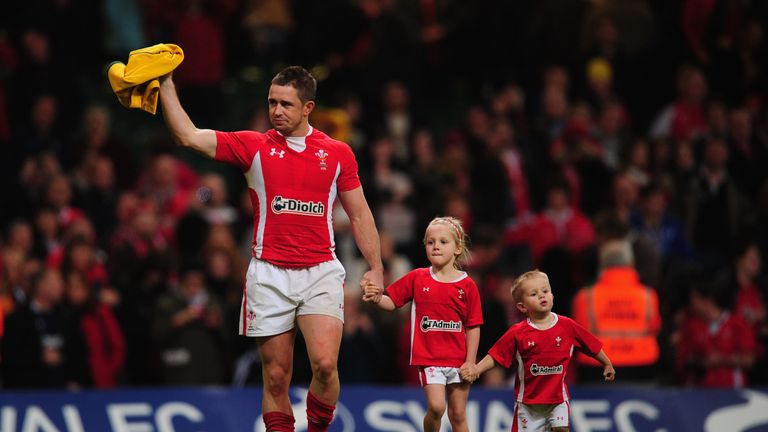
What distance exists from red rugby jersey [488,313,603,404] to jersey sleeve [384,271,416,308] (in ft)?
2.05

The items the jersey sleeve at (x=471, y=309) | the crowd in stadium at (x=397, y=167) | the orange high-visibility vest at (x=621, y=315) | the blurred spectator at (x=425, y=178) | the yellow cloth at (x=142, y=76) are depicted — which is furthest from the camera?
the blurred spectator at (x=425, y=178)

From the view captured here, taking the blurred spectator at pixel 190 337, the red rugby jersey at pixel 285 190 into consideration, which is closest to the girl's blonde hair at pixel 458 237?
the red rugby jersey at pixel 285 190

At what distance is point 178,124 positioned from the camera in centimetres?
803

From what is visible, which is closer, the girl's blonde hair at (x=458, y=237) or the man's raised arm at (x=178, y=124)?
→ the man's raised arm at (x=178, y=124)

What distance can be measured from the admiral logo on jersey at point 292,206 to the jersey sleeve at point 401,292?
743 millimetres

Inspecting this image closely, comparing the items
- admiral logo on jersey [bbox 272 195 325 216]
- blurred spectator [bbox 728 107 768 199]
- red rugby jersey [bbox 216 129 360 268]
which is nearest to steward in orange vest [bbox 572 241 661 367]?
red rugby jersey [bbox 216 129 360 268]

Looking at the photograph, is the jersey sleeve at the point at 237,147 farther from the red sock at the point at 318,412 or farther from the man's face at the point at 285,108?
the red sock at the point at 318,412

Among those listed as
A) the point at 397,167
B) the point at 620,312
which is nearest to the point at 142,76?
the point at 620,312

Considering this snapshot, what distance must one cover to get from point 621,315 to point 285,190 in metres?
A: 4.51

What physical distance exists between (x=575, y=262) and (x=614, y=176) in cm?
225

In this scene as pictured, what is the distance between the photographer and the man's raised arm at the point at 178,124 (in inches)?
316

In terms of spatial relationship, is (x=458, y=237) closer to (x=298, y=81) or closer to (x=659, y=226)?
(x=298, y=81)

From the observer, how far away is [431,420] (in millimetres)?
8570

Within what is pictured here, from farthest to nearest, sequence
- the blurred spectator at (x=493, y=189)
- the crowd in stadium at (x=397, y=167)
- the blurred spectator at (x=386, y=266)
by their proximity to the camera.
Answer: the blurred spectator at (x=493, y=189), the blurred spectator at (x=386, y=266), the crowd in stadium at (x=397, y=167)
